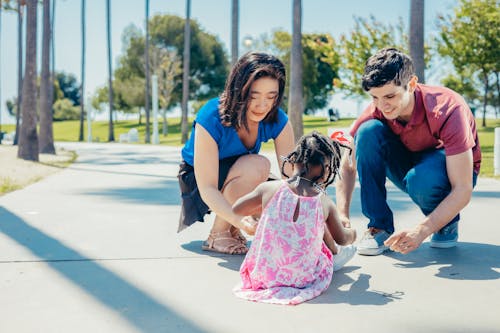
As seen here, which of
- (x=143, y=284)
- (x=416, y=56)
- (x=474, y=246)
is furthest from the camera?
(x=416, y=56)

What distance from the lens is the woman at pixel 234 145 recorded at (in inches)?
139

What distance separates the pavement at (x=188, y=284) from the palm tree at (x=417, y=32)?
786 centimetres

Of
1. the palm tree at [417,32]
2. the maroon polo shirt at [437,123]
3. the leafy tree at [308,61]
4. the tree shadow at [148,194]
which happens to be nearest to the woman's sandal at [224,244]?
the maroon polo shirt at [437,123]

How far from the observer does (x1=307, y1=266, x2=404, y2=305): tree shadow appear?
2914 millimetres

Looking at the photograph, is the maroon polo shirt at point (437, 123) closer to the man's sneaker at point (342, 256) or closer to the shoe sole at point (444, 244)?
the shoe sole at point (444, 244)

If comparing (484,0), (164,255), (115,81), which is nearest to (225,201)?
(164,255)

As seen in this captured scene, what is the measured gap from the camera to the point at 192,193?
4074 mm

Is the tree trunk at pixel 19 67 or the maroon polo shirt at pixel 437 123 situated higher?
the tree trunk at pixel 19 67

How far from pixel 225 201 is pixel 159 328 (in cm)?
121

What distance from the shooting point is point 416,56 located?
12945 millimetres

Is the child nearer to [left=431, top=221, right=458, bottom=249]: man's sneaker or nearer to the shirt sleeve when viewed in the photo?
the shirt sleeve

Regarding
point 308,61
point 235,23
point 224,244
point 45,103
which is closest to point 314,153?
point 224,244

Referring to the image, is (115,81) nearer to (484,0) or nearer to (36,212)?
(484,0)

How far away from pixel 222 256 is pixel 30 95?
12.0m
